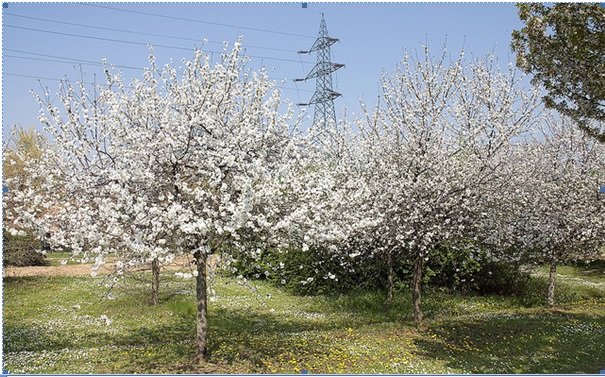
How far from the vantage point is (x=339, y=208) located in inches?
397

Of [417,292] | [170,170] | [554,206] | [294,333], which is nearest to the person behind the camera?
[170,170]

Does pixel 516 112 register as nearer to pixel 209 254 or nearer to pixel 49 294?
pixel 209 254

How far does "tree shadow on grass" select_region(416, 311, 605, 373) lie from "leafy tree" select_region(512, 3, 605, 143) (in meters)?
4.79

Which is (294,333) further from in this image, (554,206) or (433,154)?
(554,206)

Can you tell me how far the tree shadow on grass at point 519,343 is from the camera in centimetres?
1008

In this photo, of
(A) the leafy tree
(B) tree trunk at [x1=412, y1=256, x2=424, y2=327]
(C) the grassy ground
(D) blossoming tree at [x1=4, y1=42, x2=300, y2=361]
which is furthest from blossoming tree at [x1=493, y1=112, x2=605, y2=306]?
(D) blossoming tree at [x1=4, y1=42, x2=300, y2=361]

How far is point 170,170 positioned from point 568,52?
25.9 feet

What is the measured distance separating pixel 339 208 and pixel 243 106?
9.09 ft

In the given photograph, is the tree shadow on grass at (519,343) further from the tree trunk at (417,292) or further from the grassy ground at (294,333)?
the tree trunk at (417,292)

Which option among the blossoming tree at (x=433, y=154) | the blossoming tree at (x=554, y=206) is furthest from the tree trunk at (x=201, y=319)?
the blossoming tree at (x=554, y=206)

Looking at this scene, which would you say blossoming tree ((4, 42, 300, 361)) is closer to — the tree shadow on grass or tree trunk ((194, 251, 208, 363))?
tree trunk ((194, 251, 208, 363))

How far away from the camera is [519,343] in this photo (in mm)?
11844

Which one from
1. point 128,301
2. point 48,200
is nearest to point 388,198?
point 48,200

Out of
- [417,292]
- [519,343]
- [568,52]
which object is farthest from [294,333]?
[568,52]
